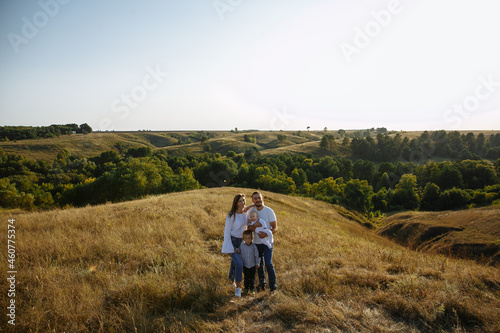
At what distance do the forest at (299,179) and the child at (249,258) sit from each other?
126ft

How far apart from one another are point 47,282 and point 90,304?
1635 millimetres

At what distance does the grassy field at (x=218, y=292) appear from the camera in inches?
151

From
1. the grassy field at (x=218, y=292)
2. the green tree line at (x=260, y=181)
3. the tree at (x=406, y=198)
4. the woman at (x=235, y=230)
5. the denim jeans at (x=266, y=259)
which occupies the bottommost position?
the tree at (x=406, y=198)

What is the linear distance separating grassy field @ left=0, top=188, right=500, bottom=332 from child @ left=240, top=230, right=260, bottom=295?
0.94 ft

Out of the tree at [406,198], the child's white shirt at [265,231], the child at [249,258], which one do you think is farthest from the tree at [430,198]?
the child at [249,258]

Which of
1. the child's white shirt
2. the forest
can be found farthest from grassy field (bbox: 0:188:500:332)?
the forest

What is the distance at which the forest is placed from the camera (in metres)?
42.5

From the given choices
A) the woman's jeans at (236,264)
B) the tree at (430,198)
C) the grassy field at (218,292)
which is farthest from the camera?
the tree at (430,198)

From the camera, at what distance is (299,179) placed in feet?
225

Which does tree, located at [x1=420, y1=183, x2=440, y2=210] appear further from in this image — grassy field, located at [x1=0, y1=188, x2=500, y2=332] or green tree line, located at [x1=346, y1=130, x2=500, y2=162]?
grassy field, located at [x1=0, y1=188, x2=500, y2=332]

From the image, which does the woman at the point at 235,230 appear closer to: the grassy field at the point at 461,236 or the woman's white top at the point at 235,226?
the woman's white top at the point at 235,226

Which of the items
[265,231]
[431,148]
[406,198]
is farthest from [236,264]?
[431,148]

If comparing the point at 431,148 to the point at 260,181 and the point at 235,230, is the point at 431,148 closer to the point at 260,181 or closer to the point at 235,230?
the point at 260,181

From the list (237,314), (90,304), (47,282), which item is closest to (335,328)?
(237,314)
